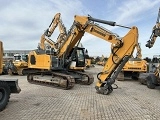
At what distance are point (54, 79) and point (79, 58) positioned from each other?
2.55m

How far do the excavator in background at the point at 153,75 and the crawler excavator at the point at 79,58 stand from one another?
3.35 meters

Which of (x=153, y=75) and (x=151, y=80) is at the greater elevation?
(x=153, y=75)

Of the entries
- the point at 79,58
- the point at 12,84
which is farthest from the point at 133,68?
the point at 12,84

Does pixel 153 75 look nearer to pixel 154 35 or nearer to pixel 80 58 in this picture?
pixel 154 35

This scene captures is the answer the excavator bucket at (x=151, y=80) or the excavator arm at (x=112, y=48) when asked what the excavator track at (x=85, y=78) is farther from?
the excavator bucket at (x=151, y=80)

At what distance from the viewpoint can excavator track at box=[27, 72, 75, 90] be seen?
41.4 ft

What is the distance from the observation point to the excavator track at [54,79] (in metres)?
12.6

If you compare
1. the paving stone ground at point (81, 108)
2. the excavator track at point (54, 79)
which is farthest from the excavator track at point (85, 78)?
the paving stone ground at point (81, 108)

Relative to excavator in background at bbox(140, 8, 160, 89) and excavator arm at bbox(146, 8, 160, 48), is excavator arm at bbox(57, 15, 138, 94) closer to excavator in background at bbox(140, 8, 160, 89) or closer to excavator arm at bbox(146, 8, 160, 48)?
excavator in background at bbox(140, 8, 160, 89)

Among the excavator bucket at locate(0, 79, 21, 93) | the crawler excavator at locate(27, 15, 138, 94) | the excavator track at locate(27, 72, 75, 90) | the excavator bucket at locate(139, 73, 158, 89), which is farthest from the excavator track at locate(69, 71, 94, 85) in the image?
the excavator bucket at locate(0, 79, 21, 93)

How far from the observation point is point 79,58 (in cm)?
1516

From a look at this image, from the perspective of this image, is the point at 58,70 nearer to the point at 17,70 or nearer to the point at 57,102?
the point at 57,102

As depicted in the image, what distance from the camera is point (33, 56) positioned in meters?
15.0

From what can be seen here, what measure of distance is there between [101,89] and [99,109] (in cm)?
308
